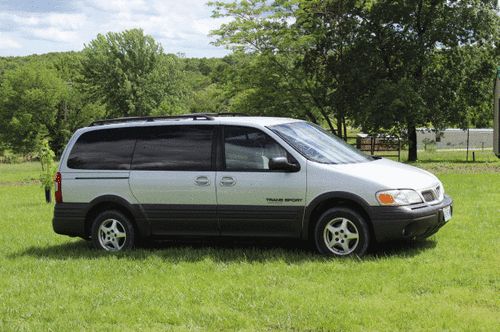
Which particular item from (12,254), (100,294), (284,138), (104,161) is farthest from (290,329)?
(12,254)

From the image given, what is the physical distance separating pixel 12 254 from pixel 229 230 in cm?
326

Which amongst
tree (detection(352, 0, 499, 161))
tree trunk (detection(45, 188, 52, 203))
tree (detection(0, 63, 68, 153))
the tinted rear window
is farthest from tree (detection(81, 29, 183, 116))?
the tinted rear window

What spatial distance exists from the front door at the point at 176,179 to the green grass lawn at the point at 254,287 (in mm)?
422

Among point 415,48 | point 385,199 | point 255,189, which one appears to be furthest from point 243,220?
point 415,48

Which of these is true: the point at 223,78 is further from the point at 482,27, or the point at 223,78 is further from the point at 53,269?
the point at 53,269

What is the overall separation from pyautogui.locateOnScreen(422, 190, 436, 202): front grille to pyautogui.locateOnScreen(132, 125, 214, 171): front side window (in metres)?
2.72

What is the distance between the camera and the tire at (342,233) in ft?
24.5

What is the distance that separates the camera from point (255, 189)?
782 cm

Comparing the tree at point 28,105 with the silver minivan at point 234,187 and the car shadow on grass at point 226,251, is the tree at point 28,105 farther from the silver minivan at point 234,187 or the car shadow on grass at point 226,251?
the silver minivan at point 234,187

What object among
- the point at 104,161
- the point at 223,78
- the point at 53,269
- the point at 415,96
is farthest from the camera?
the point at 223,78

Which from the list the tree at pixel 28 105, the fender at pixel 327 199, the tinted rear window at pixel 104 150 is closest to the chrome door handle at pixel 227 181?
the fender at pixel 327 199

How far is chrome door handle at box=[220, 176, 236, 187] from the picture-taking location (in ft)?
26.0

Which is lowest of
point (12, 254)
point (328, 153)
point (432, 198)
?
point (12, 254)

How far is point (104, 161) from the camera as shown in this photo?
873 centimetres
